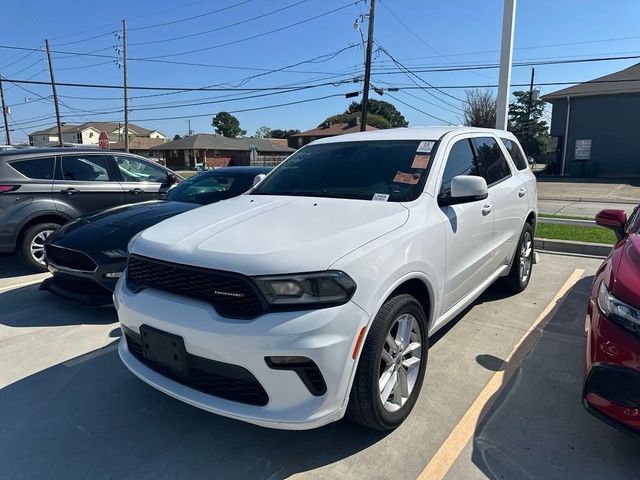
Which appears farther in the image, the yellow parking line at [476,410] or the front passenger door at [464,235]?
the front passenger door at [464,235]

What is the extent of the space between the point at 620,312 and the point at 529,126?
5649 centimetres

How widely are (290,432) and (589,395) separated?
1695 mm

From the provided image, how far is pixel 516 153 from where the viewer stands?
5.30 m

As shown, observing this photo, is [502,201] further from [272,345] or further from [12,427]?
[12,427]

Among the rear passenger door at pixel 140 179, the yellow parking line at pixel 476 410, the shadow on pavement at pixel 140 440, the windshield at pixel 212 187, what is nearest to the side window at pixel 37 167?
the rear passenger door at pixel 140 179

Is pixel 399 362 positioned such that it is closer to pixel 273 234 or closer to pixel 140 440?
pixel 273 234

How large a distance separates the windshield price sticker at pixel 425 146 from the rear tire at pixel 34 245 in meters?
5.58

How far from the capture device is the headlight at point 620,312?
2.26 m

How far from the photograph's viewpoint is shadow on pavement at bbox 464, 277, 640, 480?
96.6 inches

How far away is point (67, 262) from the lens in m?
4.64

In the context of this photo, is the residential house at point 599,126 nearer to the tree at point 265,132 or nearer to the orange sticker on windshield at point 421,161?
the orange sticker on windshield at point 421,161

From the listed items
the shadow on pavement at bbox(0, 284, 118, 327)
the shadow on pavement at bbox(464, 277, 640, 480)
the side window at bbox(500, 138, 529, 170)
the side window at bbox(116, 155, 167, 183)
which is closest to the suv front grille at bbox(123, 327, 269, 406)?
the shadow on pavement at bbox(464, 277, 640, 480)

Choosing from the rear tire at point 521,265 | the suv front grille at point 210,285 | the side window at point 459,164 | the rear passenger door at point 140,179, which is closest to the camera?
the suv front grille at point 210,285

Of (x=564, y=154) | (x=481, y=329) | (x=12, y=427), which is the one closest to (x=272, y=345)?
(x=12, y=427)
